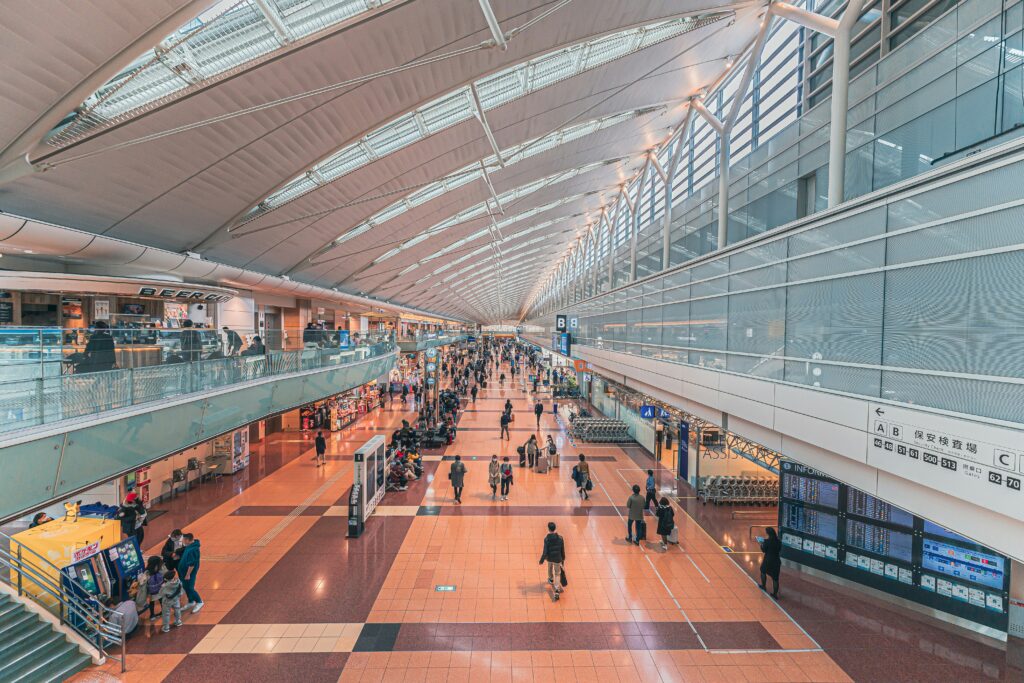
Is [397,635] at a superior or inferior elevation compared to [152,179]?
inferior

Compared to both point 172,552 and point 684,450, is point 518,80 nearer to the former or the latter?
point 684,450

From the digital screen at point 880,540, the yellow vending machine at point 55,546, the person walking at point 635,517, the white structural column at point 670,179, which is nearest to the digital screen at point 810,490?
the digital screen at point 880,540

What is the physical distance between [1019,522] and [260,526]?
1247 centimetres

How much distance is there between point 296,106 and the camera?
9.10m

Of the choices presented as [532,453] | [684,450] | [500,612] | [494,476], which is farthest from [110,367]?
[684,450]

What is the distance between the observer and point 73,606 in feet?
21.1

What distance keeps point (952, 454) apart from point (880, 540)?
5414 mm

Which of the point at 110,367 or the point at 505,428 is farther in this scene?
the point at 505,428

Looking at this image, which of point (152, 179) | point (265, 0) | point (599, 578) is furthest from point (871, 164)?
point (152, 179)

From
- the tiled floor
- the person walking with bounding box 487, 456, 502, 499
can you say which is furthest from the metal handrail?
the person walking with bounding box 487, 456, 502, 499

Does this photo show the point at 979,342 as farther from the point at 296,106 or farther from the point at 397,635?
the point at 296,106

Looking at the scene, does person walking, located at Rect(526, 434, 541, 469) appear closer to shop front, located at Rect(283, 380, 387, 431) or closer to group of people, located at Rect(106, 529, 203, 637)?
shop front, located at Rect(283, 380, 387, 431)

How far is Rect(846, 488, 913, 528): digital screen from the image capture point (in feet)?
26.2

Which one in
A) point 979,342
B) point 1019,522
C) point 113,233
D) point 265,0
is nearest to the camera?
point 1019,522
